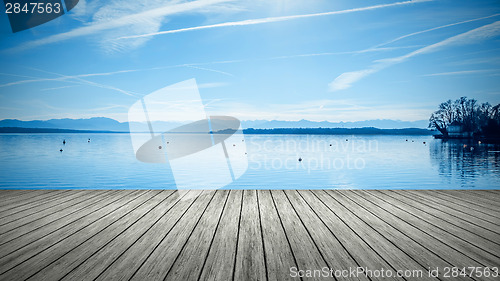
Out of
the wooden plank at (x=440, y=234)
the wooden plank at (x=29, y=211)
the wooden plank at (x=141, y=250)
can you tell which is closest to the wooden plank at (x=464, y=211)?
the wooden plank at (x=440, y=234)

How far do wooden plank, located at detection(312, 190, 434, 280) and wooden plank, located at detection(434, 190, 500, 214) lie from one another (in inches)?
Answer: 57.8

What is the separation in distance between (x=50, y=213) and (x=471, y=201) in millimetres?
5029

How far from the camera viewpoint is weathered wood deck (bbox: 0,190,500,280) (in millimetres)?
1673

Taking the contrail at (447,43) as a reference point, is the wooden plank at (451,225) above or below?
below

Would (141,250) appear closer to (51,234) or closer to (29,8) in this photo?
(51,234)

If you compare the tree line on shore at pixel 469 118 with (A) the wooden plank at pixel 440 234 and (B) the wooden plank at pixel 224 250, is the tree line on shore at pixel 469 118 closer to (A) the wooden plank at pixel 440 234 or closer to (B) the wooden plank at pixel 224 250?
(A) the wooden plank at pixel 440 234

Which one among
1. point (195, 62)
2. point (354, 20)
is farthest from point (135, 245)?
point (195, 62)

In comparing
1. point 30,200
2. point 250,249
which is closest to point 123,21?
point 30,200

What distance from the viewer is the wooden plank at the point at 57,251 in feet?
5.21

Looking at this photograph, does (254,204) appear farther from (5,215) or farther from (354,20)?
(354,20)

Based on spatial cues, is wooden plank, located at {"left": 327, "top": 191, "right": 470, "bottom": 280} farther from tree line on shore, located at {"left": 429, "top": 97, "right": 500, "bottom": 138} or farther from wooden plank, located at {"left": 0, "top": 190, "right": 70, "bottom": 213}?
tree line on shore, located at {"left": 429, "top": 97, "right": 500, "bottom": 138}

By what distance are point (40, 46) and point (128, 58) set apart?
9883 millimetres

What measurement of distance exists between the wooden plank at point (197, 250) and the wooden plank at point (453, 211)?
Answer: 2.43 m

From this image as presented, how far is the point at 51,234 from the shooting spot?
2.27m
